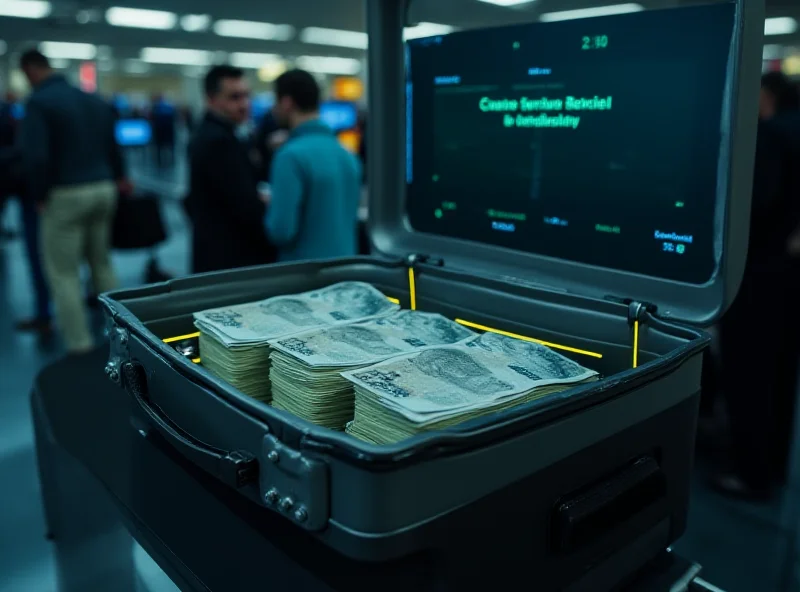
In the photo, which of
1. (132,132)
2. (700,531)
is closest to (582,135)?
(700,531)

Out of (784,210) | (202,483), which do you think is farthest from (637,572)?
(784,210)

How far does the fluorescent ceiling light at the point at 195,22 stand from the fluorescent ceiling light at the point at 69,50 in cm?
367

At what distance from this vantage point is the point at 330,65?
923 inches

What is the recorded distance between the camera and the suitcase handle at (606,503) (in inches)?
22.1

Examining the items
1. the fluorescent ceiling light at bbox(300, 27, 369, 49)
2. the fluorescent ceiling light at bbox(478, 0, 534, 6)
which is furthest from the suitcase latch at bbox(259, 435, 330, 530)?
the fluorescent ceiling light at bbox(300, 27, 369, 49)

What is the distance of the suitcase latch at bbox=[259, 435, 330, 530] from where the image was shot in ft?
1.51

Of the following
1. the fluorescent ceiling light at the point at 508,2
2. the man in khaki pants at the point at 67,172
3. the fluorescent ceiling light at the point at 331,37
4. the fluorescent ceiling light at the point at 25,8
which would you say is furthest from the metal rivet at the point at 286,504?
the fluorescent ceiling light at the point at 331,37

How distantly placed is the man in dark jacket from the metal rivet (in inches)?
90.6

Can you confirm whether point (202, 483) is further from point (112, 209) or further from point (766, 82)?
point (112, 209)

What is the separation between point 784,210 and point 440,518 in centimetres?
218

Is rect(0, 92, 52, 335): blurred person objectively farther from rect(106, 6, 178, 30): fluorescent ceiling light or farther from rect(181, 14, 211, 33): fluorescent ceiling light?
rect(181, 14, 211, 33): fluorescent ceiling light

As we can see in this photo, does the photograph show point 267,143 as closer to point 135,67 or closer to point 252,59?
point 252,59

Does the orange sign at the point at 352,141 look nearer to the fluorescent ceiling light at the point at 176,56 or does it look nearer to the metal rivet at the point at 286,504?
→ the metal rivet at the point at 286,504

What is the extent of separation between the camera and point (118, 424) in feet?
3.60
